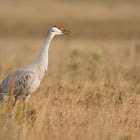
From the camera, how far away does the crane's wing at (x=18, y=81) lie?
5.93m

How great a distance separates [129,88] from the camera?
22.6 feet

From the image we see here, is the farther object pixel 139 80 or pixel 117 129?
pixel 139 80

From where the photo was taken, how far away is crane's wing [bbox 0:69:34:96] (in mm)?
5934

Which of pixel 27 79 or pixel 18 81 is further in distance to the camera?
pixel 18 81

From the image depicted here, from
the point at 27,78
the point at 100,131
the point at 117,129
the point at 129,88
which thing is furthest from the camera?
the point at 129,88

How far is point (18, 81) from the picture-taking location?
607cm

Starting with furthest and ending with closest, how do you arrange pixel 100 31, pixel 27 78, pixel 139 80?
pixel 100 31 < pixel 139 80 < pixel 27 78

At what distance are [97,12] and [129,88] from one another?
36.4m

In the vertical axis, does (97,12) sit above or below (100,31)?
above

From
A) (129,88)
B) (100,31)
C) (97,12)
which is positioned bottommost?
(129,88)

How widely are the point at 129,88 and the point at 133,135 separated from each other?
2288 millimetres

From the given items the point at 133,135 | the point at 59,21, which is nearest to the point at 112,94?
the point at 133,135

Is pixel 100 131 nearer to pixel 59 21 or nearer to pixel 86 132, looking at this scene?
pixel 86 132

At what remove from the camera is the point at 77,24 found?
34.8 metres
